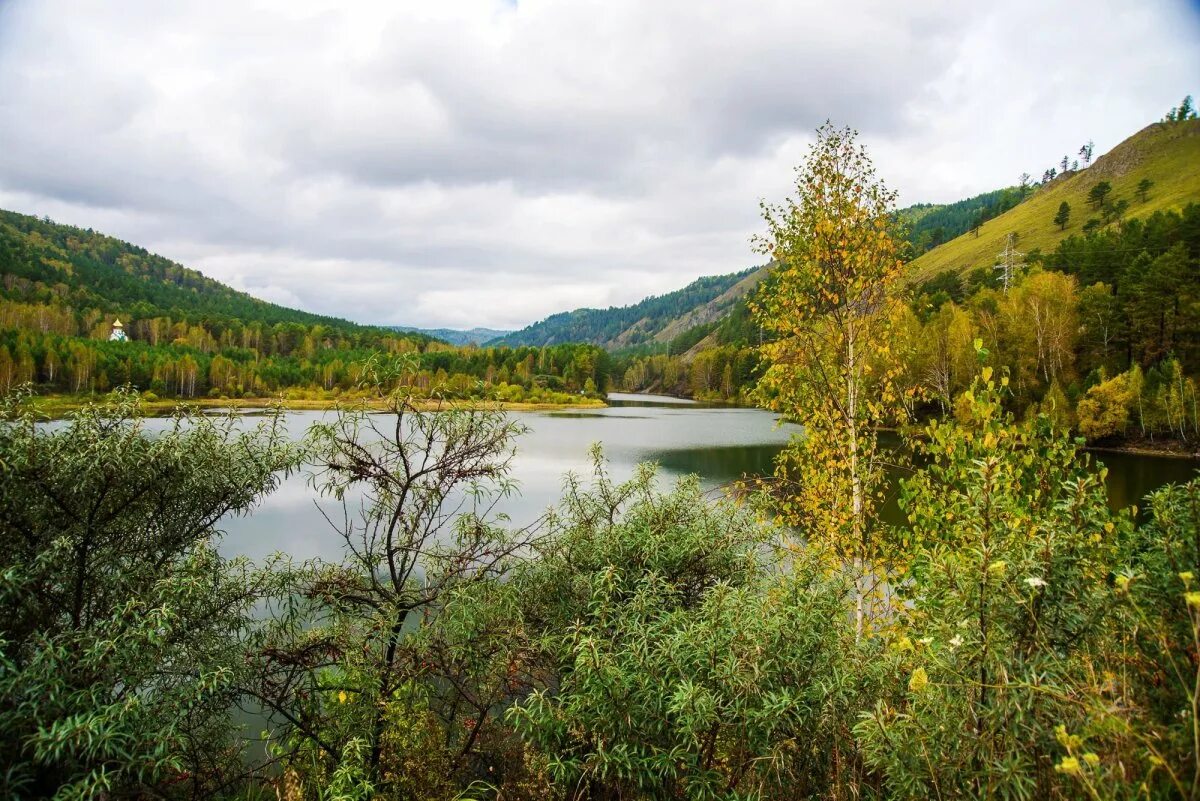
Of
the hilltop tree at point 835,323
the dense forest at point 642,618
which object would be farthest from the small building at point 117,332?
the hilltop tree at point 835,323

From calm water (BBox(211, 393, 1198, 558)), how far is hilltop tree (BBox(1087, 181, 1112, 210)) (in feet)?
367

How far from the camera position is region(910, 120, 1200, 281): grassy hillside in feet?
396

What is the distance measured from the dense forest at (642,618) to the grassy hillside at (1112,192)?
133 metres

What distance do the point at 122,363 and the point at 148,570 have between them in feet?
437

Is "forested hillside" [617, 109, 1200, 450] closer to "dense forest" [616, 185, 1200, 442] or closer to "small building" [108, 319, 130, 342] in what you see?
"dense forest" [616, 185, 1200, 442]

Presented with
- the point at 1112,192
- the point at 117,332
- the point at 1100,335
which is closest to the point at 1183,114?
the point at 1112,192

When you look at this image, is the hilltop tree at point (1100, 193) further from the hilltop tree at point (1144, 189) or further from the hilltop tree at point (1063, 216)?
the hilltop tree at point (1144, 189)

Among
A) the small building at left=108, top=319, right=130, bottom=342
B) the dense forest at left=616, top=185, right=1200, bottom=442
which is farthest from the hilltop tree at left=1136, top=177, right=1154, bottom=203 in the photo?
the small building at left=108, top=319, right=130, bottom=342

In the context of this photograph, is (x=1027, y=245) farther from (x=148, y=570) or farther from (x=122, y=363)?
(x=122, y=363)

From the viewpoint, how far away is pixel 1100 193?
13162cm

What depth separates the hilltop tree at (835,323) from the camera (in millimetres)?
10172

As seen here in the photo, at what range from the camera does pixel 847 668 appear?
5336 mm

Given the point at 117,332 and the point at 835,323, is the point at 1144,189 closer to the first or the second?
the point at 835,323


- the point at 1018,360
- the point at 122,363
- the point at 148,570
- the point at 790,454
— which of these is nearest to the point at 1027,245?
the point at 1018,360
